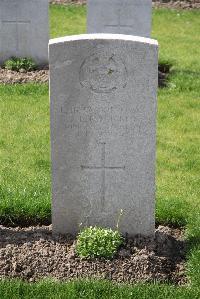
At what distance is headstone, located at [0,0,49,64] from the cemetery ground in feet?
3.61

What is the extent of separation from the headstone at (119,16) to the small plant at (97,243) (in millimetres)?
5401

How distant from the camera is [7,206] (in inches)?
210

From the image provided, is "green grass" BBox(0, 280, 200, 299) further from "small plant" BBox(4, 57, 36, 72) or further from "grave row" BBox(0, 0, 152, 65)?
"grave row" BBox(0, 0, 152, 65)

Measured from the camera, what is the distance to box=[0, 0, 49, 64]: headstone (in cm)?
959

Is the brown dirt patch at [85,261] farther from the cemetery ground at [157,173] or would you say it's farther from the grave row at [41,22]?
the grave row at [41,22]

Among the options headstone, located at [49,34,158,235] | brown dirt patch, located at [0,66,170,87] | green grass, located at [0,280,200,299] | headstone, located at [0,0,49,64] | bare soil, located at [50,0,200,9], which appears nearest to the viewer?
green grass, located at [0,280,200,299]

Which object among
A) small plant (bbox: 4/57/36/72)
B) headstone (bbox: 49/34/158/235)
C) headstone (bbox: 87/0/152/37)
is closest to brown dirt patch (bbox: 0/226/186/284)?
headstone (bbox: 49/34/158/235)

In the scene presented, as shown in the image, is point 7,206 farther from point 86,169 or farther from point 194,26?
point 194,26

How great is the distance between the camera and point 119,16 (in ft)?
31.2

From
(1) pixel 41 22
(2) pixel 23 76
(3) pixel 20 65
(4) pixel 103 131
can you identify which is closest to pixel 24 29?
(1) pixel 41 22

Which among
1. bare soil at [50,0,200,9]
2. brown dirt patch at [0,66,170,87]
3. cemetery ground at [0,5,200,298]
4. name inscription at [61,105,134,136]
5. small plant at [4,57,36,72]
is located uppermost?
name inscription at [61,105,134,136]

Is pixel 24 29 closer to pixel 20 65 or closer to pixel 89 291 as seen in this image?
pixel 20 65

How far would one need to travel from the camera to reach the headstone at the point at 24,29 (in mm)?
9586

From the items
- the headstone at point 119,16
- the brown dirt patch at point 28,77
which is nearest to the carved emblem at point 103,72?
the brown dirt patch at point 28,77
